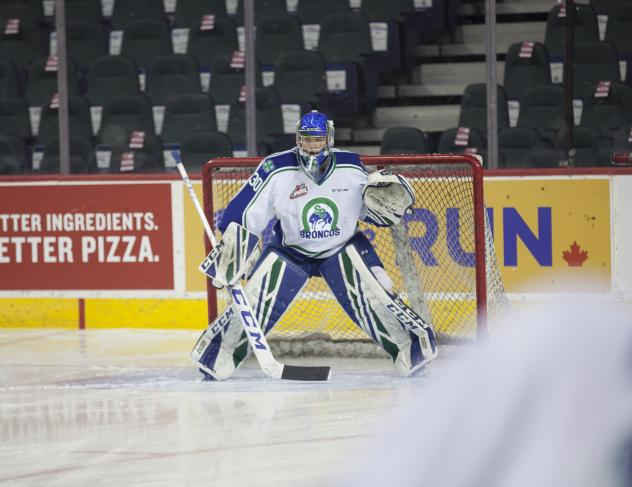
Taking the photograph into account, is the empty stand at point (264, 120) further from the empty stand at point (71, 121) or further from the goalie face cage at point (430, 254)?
the goalie face cage at point (430, 254)

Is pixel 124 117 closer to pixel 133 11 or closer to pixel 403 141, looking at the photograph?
pixel 133 11

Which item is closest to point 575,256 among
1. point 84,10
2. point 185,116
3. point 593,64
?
point 593,64

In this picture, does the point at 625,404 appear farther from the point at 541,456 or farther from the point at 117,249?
the point at 117,249

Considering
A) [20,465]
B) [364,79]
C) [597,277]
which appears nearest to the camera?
[20,465]

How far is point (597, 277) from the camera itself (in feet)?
23.3

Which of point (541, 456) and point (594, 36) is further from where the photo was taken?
point (594, 36)

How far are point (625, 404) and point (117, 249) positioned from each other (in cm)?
617

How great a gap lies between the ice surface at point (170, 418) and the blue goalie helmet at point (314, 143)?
93 cm

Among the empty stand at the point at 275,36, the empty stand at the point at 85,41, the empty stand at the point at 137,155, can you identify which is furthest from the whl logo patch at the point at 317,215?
the empty stand at the point at 85,41

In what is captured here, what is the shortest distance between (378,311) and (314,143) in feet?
2.53

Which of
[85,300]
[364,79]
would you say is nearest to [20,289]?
[85,300]

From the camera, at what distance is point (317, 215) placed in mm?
5719

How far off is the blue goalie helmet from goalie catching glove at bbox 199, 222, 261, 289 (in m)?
0.38

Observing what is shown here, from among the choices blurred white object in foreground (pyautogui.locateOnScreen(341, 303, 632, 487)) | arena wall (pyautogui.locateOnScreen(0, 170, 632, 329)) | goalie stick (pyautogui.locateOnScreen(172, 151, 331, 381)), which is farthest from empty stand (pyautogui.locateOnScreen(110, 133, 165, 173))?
blurred white object in foreground (pyautogui.locateOnScreen(341, 303, 632, 487))
